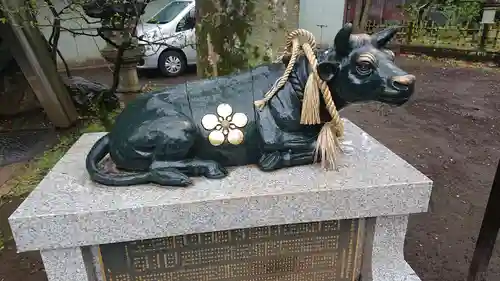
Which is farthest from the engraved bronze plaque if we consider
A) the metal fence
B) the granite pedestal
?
the metal fence

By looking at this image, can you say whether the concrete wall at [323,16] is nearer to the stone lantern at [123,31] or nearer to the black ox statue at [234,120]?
the stone lantern at [123,31]

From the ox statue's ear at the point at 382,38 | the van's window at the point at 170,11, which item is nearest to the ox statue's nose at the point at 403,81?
the ox statue's ear at the point at 382,38

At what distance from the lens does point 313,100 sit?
2.03 meters

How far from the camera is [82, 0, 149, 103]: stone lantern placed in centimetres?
445

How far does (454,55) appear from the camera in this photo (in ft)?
37.4

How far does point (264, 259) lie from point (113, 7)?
3461 mm

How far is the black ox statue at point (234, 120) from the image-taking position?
6.42 feet

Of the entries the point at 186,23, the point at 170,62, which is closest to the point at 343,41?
the point at 186,23

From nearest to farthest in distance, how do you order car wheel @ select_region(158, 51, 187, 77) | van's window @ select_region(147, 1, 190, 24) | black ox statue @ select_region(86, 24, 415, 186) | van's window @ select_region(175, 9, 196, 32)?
1. black ox statue @ select_region(86, 24, 415, 186)
2. van's window @ select_region(175, 9, 196, 32)
3. van's window @ select_region(147, 1, 190, 24)
4. car wheel @ select_region(158, 51, 187, 77)

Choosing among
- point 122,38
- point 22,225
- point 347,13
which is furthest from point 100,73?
point 22,225

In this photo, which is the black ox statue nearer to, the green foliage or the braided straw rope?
the braided straw rope

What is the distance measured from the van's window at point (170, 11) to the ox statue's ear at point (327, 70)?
29.1ft

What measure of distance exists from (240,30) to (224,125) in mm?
2032

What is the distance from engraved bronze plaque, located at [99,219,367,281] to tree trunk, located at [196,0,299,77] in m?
2.19
